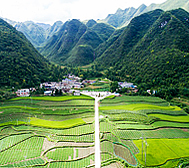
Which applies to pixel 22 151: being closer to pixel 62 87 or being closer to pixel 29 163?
pixel 29 163

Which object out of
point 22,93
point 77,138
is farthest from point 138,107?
point 22,93

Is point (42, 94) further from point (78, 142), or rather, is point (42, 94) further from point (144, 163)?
point (144, 163)

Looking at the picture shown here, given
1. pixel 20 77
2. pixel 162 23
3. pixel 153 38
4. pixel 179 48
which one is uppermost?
pixel 162 23

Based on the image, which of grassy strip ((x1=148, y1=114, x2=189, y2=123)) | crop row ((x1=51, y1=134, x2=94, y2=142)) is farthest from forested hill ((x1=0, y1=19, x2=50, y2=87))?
grassy strip ((x1=148, y1=114, x2=189, y2=123))

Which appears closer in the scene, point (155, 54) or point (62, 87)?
point (62, 87)

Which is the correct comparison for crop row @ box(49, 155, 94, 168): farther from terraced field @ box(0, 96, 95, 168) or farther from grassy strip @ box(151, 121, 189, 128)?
grassy strip @ box(151, 121, 189, 128)

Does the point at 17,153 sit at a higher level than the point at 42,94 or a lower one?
lower

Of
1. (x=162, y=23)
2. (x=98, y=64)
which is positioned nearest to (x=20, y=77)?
(x=98, y=64)
